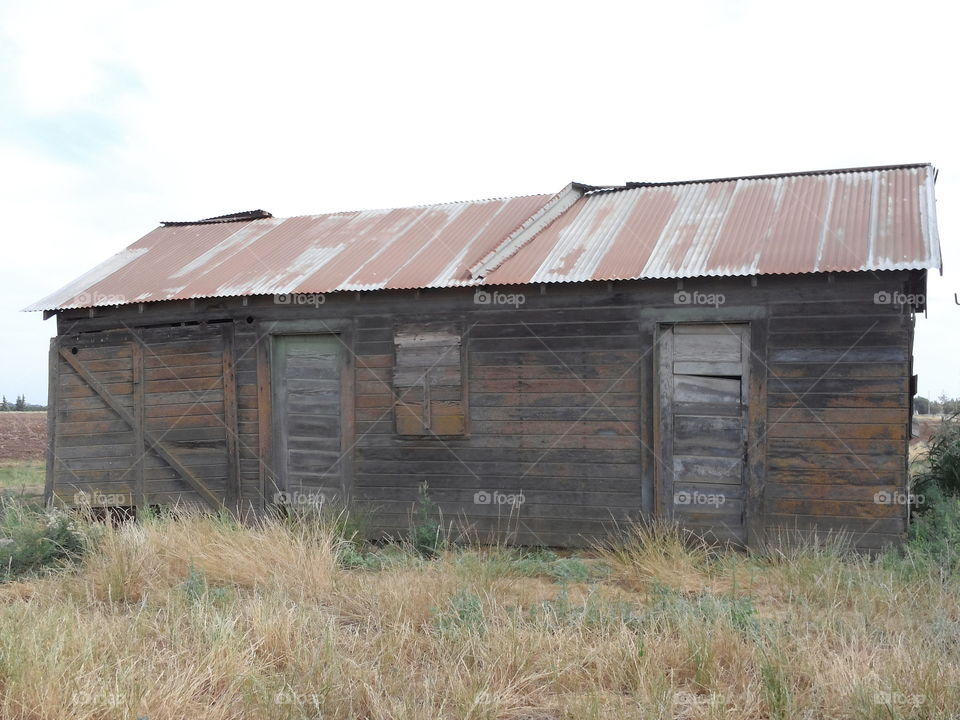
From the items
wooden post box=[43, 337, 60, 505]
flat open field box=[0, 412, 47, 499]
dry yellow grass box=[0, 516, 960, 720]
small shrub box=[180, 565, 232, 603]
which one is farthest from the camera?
flat open field box=[0, 412, 47, 499]

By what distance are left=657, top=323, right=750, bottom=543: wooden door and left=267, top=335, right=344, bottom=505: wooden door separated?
393 cm

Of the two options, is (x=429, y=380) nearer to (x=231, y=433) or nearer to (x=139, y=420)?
(x=231, y=433)

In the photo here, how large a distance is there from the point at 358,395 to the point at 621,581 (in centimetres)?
402

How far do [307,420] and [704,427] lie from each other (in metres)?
4.79

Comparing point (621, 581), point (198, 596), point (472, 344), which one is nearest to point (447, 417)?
point (472, 344)

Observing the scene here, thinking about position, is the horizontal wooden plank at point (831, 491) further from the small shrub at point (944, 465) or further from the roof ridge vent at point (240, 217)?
the roof ridge vent at point (240, 217)

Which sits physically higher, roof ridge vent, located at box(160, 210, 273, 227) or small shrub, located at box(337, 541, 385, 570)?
roof ridge vent, located at box(160, 210, 273, 227)

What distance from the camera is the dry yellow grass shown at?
425 cm

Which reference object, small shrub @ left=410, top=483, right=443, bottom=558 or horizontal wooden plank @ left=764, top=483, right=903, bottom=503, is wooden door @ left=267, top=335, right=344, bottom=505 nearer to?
small shrub @ left=410, top=483, right=443, bottom=558

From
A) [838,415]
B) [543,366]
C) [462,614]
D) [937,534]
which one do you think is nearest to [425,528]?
Result: [543,366]

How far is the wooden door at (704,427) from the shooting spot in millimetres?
8789

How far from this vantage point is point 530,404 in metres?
9.55

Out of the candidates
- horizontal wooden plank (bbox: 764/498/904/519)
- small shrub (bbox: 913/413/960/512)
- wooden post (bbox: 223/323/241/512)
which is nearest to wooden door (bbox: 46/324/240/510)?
wooden post (bbox: 223/323/241/512)

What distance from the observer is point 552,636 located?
5.24 meters
